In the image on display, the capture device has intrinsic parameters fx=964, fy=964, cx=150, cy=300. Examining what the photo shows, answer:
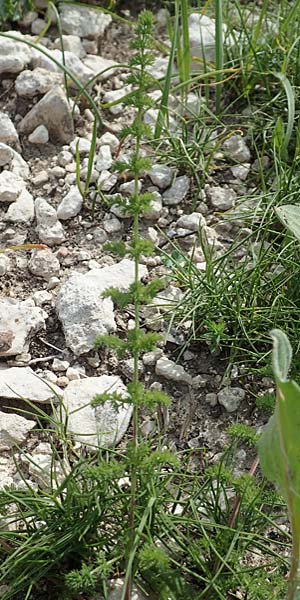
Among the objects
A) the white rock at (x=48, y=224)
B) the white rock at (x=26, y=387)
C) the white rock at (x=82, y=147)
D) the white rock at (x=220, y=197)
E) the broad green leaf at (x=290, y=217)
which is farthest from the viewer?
the white rock at (x=82, y=147)

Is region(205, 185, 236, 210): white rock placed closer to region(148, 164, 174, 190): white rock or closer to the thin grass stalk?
region(148, 164, 174, 190): white rock

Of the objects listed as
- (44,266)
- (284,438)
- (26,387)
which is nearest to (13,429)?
(26,387)

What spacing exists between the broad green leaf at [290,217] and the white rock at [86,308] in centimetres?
50

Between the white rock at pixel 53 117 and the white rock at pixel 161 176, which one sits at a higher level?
the white rock at pixel 53 117

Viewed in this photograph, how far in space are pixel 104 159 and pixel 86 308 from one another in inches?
22.2

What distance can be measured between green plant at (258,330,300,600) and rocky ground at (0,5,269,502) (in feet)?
1.47

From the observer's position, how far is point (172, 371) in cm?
222

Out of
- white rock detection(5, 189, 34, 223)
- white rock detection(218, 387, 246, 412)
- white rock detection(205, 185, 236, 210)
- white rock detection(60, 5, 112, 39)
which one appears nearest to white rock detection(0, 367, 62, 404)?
white rock detection(218, 387, 246, 412)

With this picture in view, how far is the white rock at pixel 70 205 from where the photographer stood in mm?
2553

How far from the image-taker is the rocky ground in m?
2.13

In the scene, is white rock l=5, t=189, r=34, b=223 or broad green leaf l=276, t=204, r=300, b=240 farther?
white rock l=5, t=189, r=34, b=223

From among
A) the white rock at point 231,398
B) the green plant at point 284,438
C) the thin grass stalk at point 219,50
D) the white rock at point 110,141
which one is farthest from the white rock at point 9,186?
the green plant at point 284,438

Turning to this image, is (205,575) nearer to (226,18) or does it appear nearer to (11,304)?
(11,304)

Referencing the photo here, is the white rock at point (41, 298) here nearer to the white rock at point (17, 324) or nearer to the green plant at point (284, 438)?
the white rock at point (17, 324)
